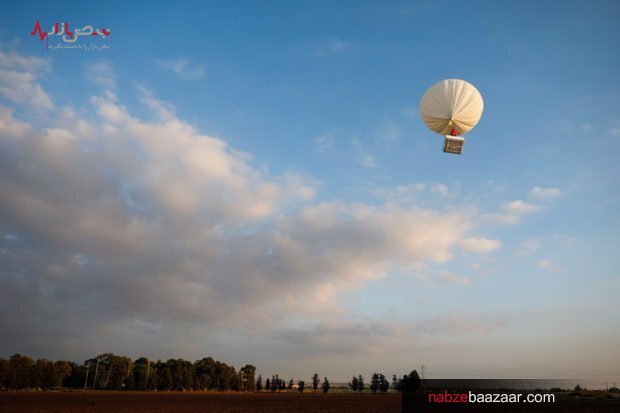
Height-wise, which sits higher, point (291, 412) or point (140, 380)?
point (291, 412)

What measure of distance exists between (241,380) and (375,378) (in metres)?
58.5

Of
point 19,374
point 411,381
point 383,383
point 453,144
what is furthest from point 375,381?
point 453,144

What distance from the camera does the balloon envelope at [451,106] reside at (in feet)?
82.9

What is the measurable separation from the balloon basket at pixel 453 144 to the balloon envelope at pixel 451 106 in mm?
582

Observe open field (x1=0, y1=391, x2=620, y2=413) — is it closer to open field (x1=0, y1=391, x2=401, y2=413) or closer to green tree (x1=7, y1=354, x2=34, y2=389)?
open field (x1=0, y1=391, x2=401, y2=413)

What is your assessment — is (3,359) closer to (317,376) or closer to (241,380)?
(241,380)

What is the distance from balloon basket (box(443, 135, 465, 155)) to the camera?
25750 mm

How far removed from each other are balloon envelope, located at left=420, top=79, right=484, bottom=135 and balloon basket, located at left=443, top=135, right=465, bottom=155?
1.91 ft

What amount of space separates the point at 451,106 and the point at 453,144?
7.60ft

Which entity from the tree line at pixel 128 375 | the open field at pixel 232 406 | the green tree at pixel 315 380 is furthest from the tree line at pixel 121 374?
the open field at pixel 232 406

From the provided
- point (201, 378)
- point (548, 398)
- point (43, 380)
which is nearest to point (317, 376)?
point (201, 378)

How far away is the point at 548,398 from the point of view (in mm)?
79125

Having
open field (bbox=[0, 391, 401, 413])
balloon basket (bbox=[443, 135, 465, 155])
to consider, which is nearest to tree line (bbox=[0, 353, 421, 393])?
open field (bbox=[0, 391, 401, 413])

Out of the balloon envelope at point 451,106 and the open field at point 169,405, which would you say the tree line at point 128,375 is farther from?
the balloon envelope at point 451,106
